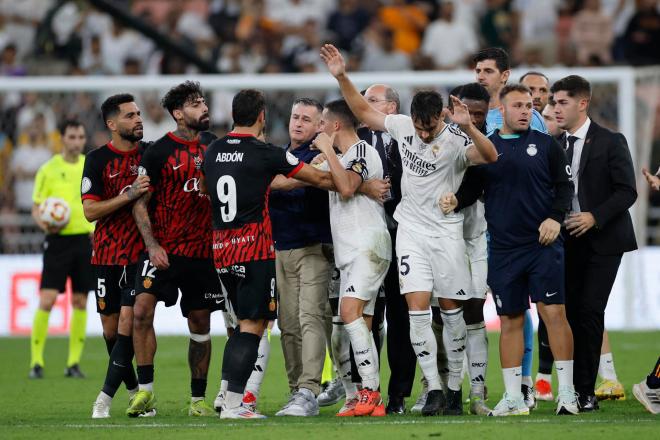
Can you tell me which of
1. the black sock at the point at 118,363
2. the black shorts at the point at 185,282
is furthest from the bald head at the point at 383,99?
the black sock at the point at 118,363

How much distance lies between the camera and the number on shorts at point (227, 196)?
8.58m

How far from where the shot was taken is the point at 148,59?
69.9ft

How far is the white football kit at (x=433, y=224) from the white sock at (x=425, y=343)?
7.8 inches

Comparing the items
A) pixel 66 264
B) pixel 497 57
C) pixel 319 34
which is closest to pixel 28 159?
pixel 66 264

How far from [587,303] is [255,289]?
2.59 metres

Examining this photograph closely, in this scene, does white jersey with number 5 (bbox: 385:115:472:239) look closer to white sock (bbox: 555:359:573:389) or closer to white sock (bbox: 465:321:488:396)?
white sock (bbox: 465:321:488:396)

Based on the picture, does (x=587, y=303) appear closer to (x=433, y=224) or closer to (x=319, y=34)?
(x=433, y=224)

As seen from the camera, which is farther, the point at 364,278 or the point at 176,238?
the point at 176,238

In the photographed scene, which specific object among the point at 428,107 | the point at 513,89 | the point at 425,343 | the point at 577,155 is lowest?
the point at 425,343

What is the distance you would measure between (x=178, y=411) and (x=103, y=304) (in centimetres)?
106

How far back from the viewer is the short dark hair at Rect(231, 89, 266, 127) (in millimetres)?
8672

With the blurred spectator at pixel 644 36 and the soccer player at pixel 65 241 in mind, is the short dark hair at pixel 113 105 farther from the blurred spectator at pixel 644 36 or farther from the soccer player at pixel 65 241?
the blurred spectator at pixel 644 36

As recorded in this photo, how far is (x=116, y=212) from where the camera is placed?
936 centimetres

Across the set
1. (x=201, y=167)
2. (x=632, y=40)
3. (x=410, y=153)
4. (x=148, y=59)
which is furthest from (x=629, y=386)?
(x=148, y=59)
